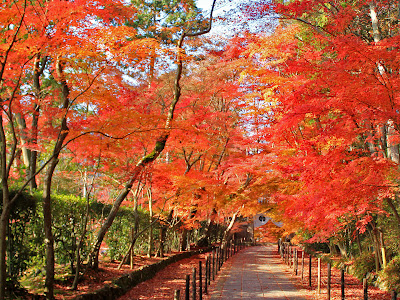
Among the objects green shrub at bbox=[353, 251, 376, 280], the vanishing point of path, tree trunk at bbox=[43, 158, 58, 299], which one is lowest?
the vanishing point of path

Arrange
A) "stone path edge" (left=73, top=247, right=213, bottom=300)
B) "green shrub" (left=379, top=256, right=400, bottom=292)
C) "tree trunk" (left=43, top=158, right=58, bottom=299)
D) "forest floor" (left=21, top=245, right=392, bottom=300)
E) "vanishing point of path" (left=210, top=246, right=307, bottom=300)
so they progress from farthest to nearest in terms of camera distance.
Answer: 1. "green shrub" (left=379, top=256, right=400, bottom=292)
2. "vanishing point of path" (left=210, top=246, right=307, bottom=300)
3. "forest floor" (left=21, top=245, right=392, bottom=300)
4. "stone path edge" (left=73, top=247, right=213, bottom=300)
5. "tree trunk" (left=43, top=158, right=58, bottom=299)

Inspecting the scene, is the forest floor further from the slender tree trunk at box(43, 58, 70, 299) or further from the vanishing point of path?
the slender tree trunk at box(43, 58, 70, 299)

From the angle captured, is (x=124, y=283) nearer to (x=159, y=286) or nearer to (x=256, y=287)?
(x=159, y=286)

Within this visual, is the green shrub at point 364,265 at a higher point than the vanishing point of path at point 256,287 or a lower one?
higher

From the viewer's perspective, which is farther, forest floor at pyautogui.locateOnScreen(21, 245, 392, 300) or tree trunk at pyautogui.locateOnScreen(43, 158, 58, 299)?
forest floor at pyautogui.locateOnScreen(21, 245, 392, 300)

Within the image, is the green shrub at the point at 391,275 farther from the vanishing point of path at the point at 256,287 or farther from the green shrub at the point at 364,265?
the vanishing point of path at the point at 256,287

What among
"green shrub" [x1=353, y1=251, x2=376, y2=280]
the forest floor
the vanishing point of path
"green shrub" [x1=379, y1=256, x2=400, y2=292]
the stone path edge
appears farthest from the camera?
"green shrub" [x1=353, y1=251, x2=376, y2=280]

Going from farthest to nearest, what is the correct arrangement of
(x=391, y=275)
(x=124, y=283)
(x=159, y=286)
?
(x=159, y=286), (x=391, y=275), (x=124, y=283)

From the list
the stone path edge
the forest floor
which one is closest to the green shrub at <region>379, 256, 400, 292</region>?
the forest floor

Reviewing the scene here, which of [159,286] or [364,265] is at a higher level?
[364,265]

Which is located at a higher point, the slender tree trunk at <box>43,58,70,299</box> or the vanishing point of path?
the slender tree trunk at <box>43,58,70,299</box>

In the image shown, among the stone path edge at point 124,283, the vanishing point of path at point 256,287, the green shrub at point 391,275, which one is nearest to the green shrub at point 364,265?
the green shrub at point 391,275

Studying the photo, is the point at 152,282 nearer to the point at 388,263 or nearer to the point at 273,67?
the point at 388,263

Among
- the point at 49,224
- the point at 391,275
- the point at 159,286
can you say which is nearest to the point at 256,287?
the point at 159,286
